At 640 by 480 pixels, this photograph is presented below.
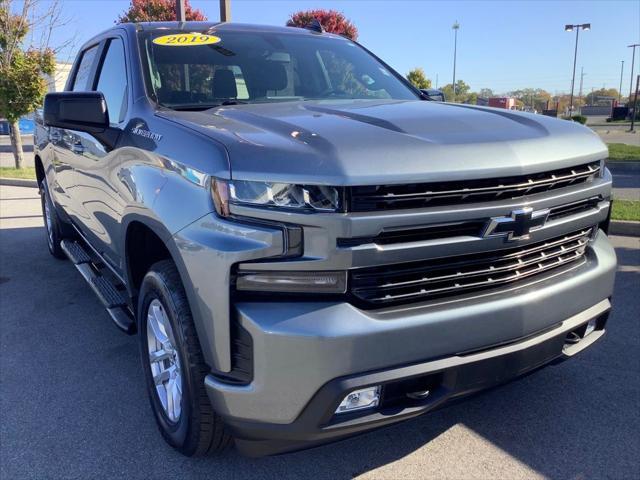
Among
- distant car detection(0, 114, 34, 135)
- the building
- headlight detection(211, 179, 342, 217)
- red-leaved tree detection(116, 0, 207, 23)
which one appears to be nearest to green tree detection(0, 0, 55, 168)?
the building

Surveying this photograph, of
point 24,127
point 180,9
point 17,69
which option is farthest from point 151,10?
point 24,127

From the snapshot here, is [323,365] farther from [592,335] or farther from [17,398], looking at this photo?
[17,398]

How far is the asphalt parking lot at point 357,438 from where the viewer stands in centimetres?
254

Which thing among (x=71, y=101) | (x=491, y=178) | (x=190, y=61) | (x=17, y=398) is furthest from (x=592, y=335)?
(x=17, y=398)

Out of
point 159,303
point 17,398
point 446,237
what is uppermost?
point 446,237

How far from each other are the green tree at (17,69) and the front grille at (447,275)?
44.8ft

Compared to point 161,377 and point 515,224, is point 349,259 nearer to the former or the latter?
point 515,224

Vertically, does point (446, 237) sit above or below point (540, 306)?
above

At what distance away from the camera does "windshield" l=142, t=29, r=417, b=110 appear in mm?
3137

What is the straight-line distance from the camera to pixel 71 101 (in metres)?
2.91

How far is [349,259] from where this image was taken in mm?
1883

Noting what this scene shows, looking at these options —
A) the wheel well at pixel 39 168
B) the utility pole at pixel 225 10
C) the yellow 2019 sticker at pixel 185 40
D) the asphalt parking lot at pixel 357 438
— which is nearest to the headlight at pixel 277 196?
the asphalt parking lot at pixel 357 438

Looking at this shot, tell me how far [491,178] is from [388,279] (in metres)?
0.54

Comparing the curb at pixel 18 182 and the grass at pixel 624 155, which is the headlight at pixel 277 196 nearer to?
the curb at pixel 18 182
